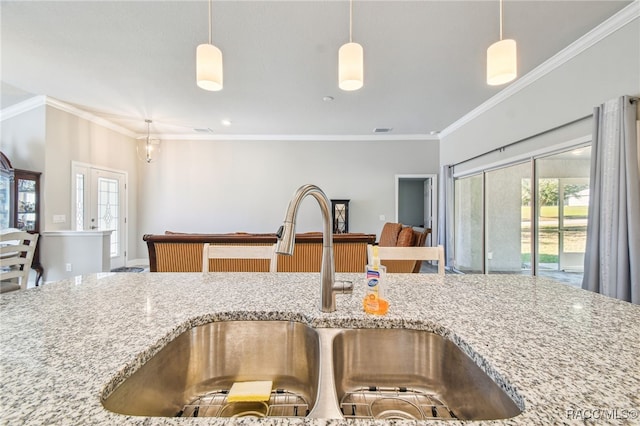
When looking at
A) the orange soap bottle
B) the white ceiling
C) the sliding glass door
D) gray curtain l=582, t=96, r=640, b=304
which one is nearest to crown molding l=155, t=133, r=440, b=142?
the white ceiling

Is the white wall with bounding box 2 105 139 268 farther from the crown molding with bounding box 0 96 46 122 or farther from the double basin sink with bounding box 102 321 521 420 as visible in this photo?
the double basin sink with bounding box 102 321 521 420

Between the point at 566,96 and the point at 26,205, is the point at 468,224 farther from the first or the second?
the point at 26,205

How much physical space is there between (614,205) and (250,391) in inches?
115

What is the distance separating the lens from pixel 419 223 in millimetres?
7031

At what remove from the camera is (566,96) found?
8.54ft

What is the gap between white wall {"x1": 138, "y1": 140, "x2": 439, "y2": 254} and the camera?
544cm

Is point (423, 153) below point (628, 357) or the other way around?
Answer: the other way around

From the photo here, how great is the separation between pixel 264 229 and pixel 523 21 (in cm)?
474

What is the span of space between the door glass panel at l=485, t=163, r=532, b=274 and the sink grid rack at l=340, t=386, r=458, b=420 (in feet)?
11.1

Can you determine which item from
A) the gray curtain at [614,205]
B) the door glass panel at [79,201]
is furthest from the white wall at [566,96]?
the door glass panel at [79,201]

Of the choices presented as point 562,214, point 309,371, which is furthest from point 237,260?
point 562,214

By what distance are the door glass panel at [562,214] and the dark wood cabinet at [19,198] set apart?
20.9 ft

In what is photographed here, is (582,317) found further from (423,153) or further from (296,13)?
(423,153)

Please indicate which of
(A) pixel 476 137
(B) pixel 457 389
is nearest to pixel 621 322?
(B) pixel 457 389
